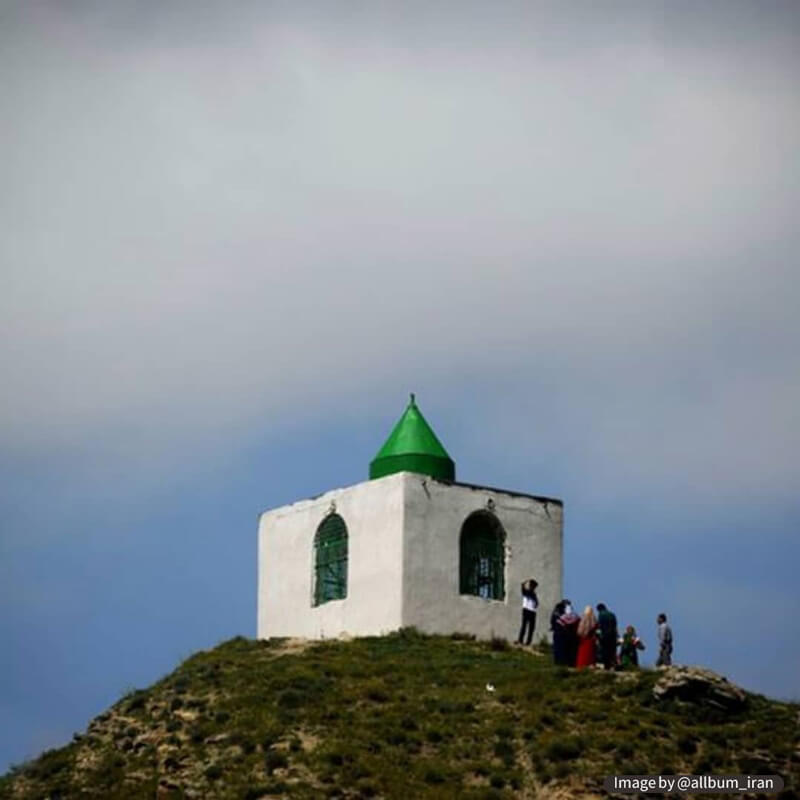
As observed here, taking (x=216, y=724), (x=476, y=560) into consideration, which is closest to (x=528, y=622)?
(x=476, y=560)

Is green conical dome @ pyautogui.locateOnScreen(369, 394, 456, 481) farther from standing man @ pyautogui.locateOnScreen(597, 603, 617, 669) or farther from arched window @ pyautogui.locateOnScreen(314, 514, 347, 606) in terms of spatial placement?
standing man @ pyautogui.locateOnScreen(597, 603, 617, 669)

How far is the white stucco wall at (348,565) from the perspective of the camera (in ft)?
171

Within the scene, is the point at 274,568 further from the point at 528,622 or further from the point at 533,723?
the point at 533,723

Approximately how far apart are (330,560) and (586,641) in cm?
809

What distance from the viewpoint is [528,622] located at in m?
52.3

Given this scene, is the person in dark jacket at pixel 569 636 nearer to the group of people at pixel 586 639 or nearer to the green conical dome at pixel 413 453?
the group of people at pixel 586 639

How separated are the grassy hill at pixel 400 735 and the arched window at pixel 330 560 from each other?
14.7 feet

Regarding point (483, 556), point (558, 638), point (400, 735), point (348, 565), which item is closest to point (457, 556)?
point (483, 556)

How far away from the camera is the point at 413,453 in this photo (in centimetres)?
5366

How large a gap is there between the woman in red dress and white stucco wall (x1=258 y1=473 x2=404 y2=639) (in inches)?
197

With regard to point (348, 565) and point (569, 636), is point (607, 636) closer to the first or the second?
point (569, 636)

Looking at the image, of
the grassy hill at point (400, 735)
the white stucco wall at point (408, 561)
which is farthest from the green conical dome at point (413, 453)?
the grassy hill at point (400, 735)

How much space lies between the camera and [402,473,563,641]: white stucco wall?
52.0 metres

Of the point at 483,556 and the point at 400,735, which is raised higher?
the point at 483,556
